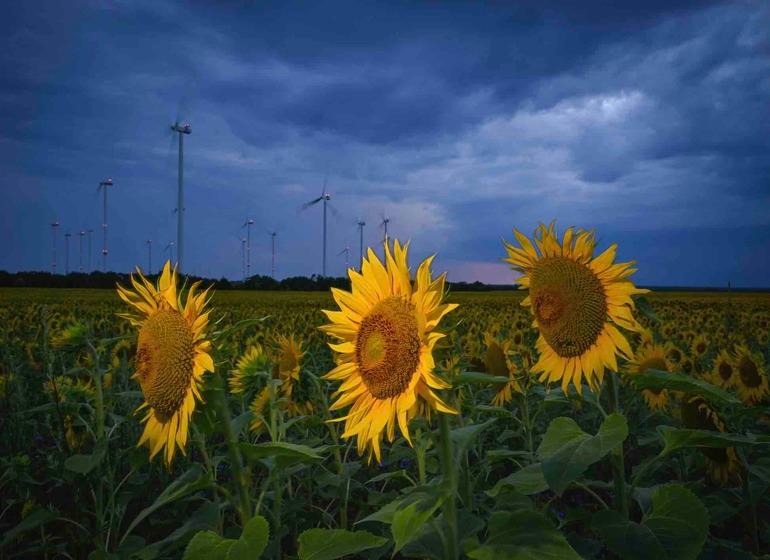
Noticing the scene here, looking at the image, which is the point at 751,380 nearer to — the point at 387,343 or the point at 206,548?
the point at 387,343

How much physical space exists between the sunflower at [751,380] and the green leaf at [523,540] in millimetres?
4186

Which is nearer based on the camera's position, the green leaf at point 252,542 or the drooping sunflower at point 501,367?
the green leaf at point 252,542

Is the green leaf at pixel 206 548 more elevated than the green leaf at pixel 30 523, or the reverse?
the green leaf at pixel 206 548

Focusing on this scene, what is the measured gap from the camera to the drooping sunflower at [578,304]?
3172mm

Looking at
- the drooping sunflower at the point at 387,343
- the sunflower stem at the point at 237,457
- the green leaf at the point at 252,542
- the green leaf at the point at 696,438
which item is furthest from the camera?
the sunflower stem at the point at 237,457

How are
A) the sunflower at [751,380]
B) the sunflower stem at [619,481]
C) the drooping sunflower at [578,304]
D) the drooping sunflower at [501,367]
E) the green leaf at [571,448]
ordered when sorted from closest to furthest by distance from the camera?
the green leaf at [571,448], the sunflower stem at [619,481], the drooping sunflower at [578,304], the sunflower at [751,380], the drooping sunflower at [501,367]

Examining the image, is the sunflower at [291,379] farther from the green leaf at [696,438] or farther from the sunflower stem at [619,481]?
the green leaf at [696,438]

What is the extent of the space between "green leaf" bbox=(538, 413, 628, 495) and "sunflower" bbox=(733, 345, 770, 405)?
12.8 feet

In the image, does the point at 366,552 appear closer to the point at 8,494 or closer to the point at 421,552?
the point at 421,552

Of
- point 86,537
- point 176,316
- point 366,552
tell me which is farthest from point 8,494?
point 176,316

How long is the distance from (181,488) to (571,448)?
4.59 feet

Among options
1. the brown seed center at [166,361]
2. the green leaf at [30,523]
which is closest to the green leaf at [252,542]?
the brown seed center at [166,361]

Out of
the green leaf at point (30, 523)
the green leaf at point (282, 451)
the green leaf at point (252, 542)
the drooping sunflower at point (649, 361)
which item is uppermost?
the drooping sunflower at point (649, 361)

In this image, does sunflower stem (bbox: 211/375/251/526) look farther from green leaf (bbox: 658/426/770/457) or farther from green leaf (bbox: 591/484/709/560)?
green leaf (bbox: 658/426/770/457)
